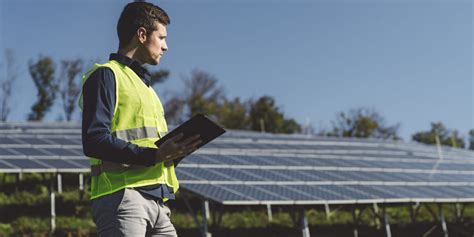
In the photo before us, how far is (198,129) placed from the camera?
305 centimetres

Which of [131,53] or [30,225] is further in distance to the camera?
[30,225]

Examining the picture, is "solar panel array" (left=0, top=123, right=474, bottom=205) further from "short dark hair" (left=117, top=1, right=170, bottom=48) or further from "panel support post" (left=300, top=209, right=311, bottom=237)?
"short dark hair" (left=117, top=1, right=170, bottom=48)

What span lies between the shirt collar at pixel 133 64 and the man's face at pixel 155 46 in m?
0.04

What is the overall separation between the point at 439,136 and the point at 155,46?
4524 cm

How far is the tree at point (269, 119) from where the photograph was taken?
40094 millimetres

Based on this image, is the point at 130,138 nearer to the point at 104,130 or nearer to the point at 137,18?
the point at 104,130

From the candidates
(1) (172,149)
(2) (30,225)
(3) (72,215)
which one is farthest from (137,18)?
(3) (72,215)

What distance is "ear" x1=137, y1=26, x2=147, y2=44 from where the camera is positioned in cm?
317

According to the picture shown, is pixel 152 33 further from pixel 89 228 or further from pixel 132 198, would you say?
pixel 89 228

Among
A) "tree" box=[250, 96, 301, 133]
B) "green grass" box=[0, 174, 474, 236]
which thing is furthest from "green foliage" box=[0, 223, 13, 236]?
"tree" box=[250, 96, 301, 133]

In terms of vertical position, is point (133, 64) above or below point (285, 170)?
above

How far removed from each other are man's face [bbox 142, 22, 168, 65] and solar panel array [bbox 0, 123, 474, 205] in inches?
309

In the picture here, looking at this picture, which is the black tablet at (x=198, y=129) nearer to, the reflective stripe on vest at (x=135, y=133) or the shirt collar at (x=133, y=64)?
the reflective stripe on vest at (x=135, y=133)

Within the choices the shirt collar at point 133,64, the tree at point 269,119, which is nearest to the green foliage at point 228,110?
the tree at point 269,119
